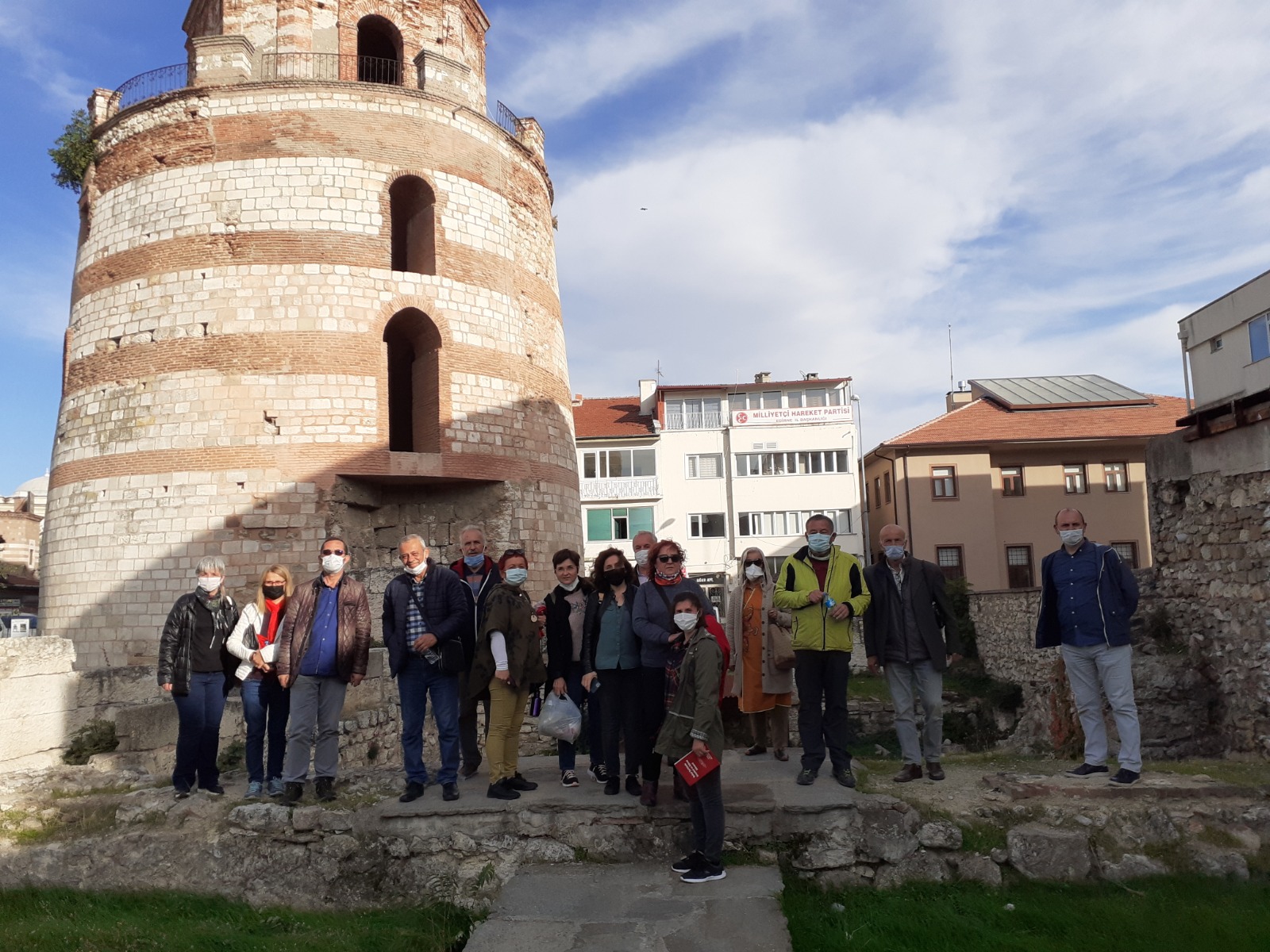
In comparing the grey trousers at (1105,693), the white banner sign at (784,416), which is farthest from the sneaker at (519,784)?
the white banner sign at (784,416)

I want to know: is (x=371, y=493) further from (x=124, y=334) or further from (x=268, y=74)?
(x=268, y=74)

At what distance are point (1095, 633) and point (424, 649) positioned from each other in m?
4.82

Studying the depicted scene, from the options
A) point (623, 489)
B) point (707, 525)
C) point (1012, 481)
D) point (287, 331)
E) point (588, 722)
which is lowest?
point (588, 722)

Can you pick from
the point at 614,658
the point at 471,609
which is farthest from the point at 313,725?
the point at 614,658

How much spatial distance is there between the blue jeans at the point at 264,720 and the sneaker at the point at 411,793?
1175 millimetres

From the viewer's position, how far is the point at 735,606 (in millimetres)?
7918

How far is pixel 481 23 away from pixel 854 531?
25.4 meters

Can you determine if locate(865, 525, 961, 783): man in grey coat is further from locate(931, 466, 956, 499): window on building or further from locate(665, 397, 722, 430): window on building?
locate(665, 397, 722, 430): window on building

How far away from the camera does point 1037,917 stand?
4.98 meters

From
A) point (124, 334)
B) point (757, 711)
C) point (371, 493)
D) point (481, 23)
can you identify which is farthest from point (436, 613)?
point (481, 23)

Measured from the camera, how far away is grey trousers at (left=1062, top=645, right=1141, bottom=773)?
6.23 metres

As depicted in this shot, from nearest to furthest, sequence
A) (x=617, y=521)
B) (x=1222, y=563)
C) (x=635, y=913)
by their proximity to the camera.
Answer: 1. (x=635, y=913)
2. (x=1222, y=563)
3. (x=617, y=521)

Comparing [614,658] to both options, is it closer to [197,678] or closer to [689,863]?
[689,863]

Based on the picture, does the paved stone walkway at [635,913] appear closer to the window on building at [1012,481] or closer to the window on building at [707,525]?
the window on building at [1012,481]
